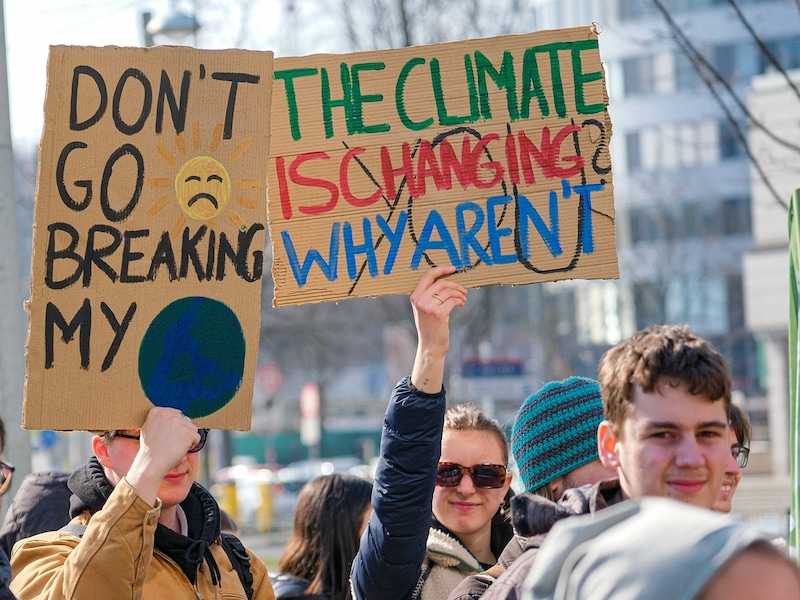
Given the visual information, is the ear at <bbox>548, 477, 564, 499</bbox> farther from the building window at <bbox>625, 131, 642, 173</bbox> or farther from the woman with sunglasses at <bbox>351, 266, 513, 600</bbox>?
the building window at <bbox>625, 131, 642, 173</bbox>

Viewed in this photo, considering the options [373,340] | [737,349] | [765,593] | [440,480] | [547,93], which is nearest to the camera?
[765,593]

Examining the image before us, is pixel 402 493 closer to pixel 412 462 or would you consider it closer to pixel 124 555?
pixel 412 462

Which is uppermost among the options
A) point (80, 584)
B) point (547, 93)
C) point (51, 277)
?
point (547, 93)

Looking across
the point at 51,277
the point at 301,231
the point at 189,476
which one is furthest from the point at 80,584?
the point at 301,231

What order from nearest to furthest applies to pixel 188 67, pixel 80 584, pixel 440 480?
pixel 80 584 < pixel 188 67 < pixel 440 480

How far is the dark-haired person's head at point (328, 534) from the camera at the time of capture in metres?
4.97

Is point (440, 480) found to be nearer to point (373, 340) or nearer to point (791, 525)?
point (791, 525)

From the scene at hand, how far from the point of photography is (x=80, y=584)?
3.05 metres

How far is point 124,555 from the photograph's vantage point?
121 inches

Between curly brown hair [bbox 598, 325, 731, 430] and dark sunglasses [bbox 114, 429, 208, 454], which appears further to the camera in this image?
dark sunglasses [bbox 114, 429, 208, 454]

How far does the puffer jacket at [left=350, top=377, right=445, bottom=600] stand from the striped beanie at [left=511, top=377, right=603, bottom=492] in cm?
33

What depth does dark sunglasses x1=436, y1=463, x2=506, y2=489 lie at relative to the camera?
4.26 metres

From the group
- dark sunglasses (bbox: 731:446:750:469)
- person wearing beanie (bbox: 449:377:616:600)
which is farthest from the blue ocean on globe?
dark sunglasses (bbox: 731:446:750:469)

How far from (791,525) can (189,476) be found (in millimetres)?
1663
